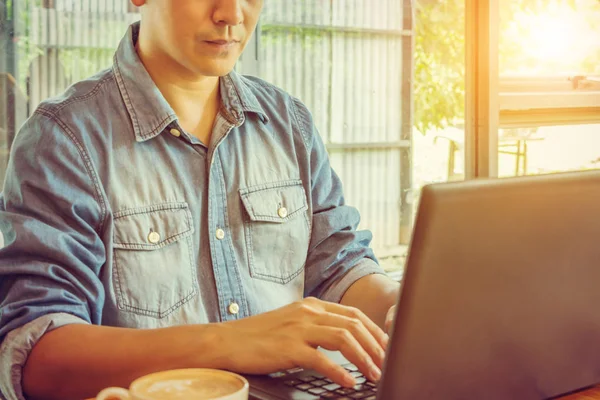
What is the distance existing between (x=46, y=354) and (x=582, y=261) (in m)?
0.70

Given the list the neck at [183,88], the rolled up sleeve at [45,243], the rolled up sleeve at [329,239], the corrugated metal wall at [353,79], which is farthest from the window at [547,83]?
the rolled up sleeve at [45,243]

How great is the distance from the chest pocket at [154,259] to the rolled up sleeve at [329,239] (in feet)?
0.87

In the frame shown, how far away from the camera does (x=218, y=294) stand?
4.76 ft

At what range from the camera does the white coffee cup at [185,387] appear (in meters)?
0.74

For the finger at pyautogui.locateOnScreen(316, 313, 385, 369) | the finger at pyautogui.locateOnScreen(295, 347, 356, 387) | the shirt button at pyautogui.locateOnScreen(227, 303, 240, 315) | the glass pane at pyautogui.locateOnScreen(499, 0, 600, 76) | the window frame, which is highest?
the glass pane at pyautogui.locateOnScreen(499, 0, 600, 76)

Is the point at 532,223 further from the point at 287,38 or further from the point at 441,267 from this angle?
the point at 287,38

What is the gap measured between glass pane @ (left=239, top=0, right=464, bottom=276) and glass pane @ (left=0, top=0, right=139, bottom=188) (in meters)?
0.81

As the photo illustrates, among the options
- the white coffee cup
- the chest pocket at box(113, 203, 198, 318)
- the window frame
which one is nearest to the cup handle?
the white coffee cup

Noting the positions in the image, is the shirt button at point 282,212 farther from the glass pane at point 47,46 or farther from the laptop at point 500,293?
the glass pane at point 47,46

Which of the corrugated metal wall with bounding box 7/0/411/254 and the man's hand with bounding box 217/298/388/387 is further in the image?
the corrugated metal wall with bounding box 7/0/411/254

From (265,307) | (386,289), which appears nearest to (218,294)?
(265,307)

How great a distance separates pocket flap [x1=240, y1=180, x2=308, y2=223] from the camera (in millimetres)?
1507

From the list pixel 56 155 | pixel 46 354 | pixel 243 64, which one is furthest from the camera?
pixel 243 64

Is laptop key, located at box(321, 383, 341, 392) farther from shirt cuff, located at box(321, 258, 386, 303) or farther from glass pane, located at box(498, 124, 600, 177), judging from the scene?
glass pane, located at box(498, 124, 600, 177)
